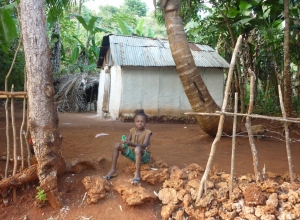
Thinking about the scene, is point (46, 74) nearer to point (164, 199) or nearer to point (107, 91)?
point (164, 199)

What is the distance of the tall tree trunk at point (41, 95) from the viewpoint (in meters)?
3.13

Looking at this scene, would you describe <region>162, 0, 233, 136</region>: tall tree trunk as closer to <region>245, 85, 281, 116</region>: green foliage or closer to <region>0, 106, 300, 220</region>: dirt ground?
<region>0, 106, 300, 220</region>: dirt ground

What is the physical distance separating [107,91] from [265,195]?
9.37 m

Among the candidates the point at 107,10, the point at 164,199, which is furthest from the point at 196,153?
the point at 107,10

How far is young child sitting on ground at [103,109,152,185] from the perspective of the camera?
11.3 feet

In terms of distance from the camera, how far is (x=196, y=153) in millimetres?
4973

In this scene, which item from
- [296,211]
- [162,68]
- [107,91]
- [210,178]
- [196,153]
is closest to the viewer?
[296,211]

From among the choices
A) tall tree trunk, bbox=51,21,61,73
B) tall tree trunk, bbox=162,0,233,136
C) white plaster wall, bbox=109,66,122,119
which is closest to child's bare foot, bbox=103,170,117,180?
tall tree trunk, bbox=162,0,233,136

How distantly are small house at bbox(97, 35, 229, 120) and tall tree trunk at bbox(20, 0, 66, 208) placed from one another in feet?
19.0

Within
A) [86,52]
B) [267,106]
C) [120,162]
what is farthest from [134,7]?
[120,162]

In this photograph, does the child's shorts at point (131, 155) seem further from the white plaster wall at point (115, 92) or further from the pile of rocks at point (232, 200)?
the white plaster wall at point (115, 92)

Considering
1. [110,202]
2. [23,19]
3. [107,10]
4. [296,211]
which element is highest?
[107,10]

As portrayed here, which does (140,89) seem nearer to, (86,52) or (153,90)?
(153,90)

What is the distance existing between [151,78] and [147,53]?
3.16 feet
